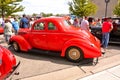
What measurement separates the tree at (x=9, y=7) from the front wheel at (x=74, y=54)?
3164 cm

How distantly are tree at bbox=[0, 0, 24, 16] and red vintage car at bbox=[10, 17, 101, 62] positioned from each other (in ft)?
98.4

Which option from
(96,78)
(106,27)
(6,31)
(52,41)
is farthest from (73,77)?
(6,31)

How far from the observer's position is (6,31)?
10883 mm

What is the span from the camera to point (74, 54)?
800 cm

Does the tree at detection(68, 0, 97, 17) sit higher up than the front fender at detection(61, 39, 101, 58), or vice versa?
the tree at detection(68, 0, 97, 17)

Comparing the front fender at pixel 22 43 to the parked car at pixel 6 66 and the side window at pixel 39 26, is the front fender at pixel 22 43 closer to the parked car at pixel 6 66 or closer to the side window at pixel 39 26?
the side window at pixel 39 26

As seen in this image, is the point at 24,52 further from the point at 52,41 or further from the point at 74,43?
the point at 74,43

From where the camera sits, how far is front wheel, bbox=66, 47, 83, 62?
7889 mm

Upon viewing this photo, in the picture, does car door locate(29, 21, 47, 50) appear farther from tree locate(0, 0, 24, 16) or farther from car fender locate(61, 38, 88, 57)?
tree locate(0, 0, 24, 16)

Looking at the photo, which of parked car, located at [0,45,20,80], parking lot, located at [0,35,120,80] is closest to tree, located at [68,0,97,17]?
parking lot, located at [0,35,120,80]

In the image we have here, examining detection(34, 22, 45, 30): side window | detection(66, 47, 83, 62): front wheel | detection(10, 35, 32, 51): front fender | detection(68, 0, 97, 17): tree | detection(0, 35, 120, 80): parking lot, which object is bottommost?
detection(0, 35, 120, 80): parking lot

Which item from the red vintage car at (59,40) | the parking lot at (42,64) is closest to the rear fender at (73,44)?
the red vintage car at (59,40)

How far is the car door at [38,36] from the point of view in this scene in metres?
8.73

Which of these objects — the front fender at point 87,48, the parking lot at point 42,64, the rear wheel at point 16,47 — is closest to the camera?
the parking lot at point 42,64
